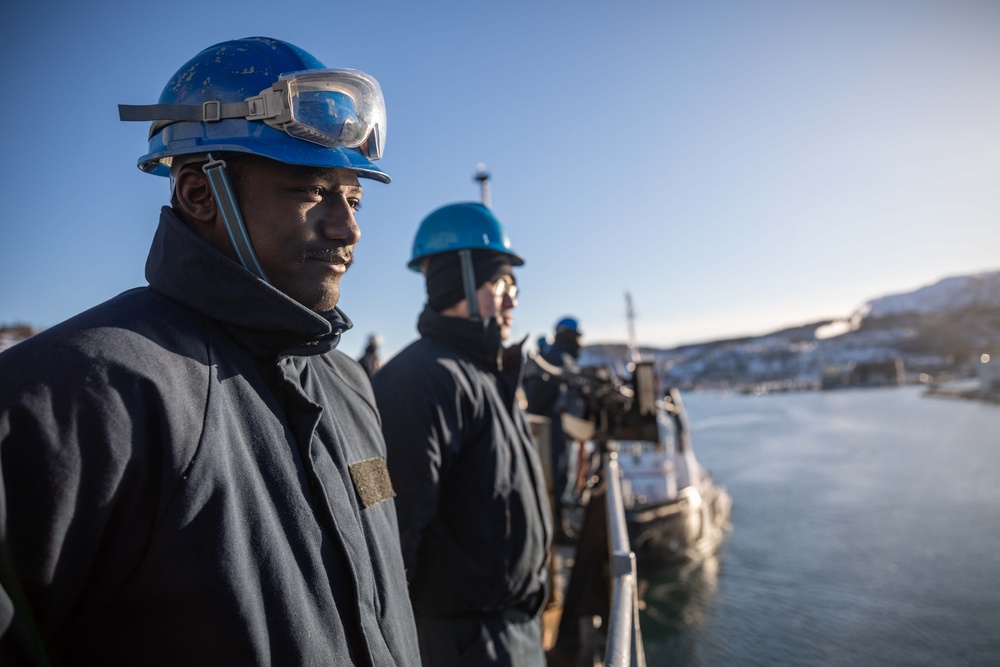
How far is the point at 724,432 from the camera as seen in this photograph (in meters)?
58.2

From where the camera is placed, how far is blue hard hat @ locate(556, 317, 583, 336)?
944 cm

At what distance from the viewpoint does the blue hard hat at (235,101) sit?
1152 millimetres

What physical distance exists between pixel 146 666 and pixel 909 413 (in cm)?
8439

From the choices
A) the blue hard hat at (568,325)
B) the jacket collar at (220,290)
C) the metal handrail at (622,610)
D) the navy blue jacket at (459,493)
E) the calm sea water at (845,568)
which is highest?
the blue hard hat at (568,325)

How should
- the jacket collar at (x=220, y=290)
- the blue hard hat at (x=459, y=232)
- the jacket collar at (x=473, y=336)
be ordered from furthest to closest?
1. the blue hard hat at (x=459, y=232)
2. the jacket collar at (x=473, y=336)
3. the jacket collar at (x=220, y=290)

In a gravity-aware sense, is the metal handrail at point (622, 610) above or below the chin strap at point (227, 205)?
below

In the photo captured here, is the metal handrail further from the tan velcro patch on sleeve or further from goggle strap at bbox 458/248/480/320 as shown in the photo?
goggle strap at bbox 458/248/480/320

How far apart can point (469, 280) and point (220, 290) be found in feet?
6.28

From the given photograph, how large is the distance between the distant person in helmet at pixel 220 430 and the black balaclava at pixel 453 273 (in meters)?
1.43

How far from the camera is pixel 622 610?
1.96 meters

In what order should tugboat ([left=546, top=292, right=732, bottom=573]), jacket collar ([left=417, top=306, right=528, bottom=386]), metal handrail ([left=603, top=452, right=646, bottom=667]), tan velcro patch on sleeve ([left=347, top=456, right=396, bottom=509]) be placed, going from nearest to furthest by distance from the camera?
tan velcro patch on sleeve ([left=347, top=456, right=396, bottom=509]) < metal handrail ([left=603, top=452, right=646, bottom=667]) < jacket collar ([left=417, top=306, right=528, bottom=386]) < tugboat ([left=546, top=292, right=732, bottom=573])

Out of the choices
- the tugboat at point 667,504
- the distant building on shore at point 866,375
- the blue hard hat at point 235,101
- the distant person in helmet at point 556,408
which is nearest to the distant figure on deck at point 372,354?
the distant person in helmet at point 556,408

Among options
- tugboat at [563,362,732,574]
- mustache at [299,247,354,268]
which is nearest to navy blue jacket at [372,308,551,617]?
mustache at [299,247,354,268]

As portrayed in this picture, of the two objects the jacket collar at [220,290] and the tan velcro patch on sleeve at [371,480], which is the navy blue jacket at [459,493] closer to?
the tan velcro patch on sleeve at [371,480]
